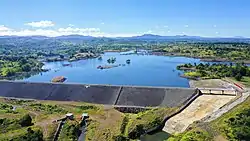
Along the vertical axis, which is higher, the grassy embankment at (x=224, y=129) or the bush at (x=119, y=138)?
the grassy embankment at (x=224, y=129)

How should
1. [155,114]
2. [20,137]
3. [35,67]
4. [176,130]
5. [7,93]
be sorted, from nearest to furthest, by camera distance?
[20,137], [176,130], [155,114], [7,93], [35,67]

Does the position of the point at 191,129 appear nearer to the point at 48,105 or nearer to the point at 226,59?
the point at 48,105

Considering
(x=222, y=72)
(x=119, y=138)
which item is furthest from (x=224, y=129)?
(x=222, y=72)

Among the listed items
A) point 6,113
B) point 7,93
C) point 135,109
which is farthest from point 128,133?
point 7,93

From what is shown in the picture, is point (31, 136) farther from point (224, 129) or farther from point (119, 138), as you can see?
point (224, 129)

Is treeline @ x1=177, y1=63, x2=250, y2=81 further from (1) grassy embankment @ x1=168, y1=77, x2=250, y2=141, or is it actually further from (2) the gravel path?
(1) grassy embankment @ x1=168, y1=77, x2=250, y2=141

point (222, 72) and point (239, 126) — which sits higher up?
point (239, 126)

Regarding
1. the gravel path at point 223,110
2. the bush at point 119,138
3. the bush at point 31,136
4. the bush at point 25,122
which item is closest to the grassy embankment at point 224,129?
the gravel path at point 223,110

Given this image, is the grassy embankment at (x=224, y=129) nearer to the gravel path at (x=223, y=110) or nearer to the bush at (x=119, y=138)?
the gravel path at (x=223, y=110)
